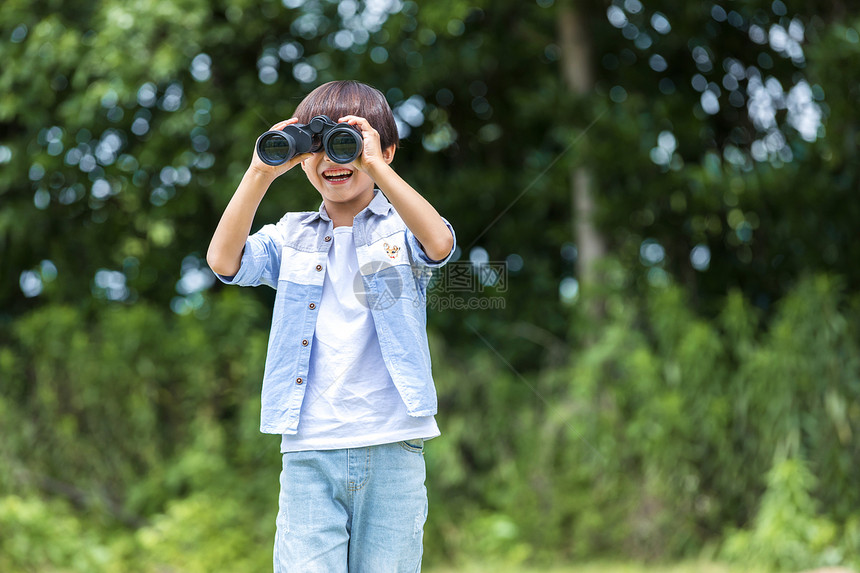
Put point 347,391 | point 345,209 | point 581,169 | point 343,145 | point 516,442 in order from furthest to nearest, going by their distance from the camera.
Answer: point 581,169 → point 516,442 → point 345,209 → point 347,391 → point 343,145

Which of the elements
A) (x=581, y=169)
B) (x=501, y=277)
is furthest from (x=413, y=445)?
(x=581, y=169)

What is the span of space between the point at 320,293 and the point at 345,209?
179mm

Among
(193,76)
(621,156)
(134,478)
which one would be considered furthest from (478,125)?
(134,478)

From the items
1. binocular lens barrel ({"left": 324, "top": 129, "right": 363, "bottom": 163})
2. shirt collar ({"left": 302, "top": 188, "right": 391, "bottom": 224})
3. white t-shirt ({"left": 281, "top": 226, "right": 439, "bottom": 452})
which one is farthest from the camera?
shirt collar ({"left": 302, "top": 188, "right": 391, "bottom": 224})

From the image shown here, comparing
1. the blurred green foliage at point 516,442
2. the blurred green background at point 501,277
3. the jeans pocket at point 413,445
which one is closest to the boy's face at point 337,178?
the jeans pocket at point 413,445

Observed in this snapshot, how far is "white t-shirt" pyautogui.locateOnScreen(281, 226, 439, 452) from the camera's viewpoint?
1652mm

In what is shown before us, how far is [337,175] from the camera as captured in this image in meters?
1.72

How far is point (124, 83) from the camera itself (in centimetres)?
456

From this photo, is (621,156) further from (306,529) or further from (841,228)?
(306,529)

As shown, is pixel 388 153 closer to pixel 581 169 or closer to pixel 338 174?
pixel 338 174

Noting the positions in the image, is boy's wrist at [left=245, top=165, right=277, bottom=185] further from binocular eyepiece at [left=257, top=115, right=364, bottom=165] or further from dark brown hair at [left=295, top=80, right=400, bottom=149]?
dark brown hair at [left=295, top=80, right=400, bottom=149]

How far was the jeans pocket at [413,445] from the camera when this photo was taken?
1.68m

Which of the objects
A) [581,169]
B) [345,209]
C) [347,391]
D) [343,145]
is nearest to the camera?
[343,145]

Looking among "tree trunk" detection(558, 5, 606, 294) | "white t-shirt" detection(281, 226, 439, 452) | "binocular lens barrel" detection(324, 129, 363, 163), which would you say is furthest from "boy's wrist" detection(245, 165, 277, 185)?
"tree trunk" detection(558, 5, 606, 294)
